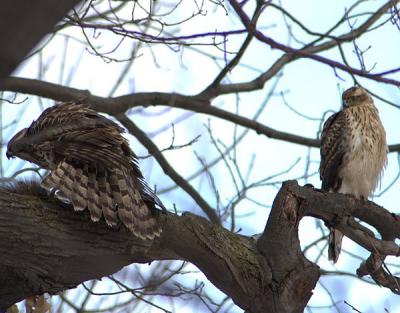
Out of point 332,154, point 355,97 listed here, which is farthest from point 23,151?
point 355,97

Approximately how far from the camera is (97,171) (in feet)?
11.0

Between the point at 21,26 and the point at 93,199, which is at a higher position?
the point at 93,199

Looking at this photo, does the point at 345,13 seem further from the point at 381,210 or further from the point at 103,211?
the point at 103,211

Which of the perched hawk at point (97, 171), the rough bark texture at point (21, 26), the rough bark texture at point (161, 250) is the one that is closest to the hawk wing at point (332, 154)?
the rough bark texture at point (161, 250)

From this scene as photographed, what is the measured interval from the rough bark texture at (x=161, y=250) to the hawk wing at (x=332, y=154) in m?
2.34

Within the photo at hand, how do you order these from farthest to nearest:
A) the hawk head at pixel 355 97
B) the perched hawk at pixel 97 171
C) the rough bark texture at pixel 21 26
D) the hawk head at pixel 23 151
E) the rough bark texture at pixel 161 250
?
the hawk head at pixel 355 97
the hawk head at pixel 23 151
the perched hawk at pixel 97 171
the rough bark texture at pixel 161 250
the rough bark texture at pixel 21 26

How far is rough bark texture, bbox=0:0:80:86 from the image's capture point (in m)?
0.87

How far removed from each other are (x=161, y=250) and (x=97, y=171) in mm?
527

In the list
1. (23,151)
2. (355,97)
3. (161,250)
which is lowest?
(161,250)

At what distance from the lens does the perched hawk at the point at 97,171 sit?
3.04 m

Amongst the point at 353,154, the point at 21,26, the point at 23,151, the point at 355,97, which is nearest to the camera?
the point at 21,26

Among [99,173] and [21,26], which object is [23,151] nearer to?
[99,173]

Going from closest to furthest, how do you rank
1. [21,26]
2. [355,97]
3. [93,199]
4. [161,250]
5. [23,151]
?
1. [21,26]
2. [93,199]
3. [161,250]
4. [23,151]
5. [355,97]

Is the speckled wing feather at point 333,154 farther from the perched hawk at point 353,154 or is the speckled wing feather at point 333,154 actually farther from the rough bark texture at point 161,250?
the rough bark texture at point 161,250
